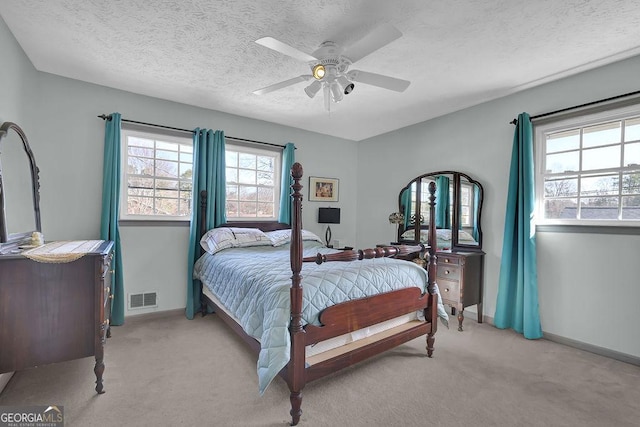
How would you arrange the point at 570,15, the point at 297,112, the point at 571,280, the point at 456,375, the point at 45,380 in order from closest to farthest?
the point at 570,15
the point at 45,380
the point at 456,375
the point at 571,280
the point at 297,112

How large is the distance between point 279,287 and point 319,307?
0.30m

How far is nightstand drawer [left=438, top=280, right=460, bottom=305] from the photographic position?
10.8 feet

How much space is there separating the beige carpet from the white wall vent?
622mm

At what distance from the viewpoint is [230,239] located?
3.45 meters

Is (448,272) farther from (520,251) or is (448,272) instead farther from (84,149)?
(84,149)

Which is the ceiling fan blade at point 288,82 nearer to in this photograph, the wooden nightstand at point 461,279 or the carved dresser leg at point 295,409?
the carved dresser leg at point 295,409

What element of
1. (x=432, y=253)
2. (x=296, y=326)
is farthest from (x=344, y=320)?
(x=432, y=253)

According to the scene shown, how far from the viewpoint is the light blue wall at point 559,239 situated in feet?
8.45

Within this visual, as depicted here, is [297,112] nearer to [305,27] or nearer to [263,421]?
[305,27]

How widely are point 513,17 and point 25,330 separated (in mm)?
3827

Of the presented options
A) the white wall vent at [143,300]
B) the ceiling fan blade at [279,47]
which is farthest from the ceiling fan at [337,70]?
the white wall vent at [143,300]

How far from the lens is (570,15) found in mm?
2012

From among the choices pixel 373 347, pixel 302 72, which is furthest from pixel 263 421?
pixel 302 72

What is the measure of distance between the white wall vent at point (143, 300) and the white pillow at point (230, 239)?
844 mm
